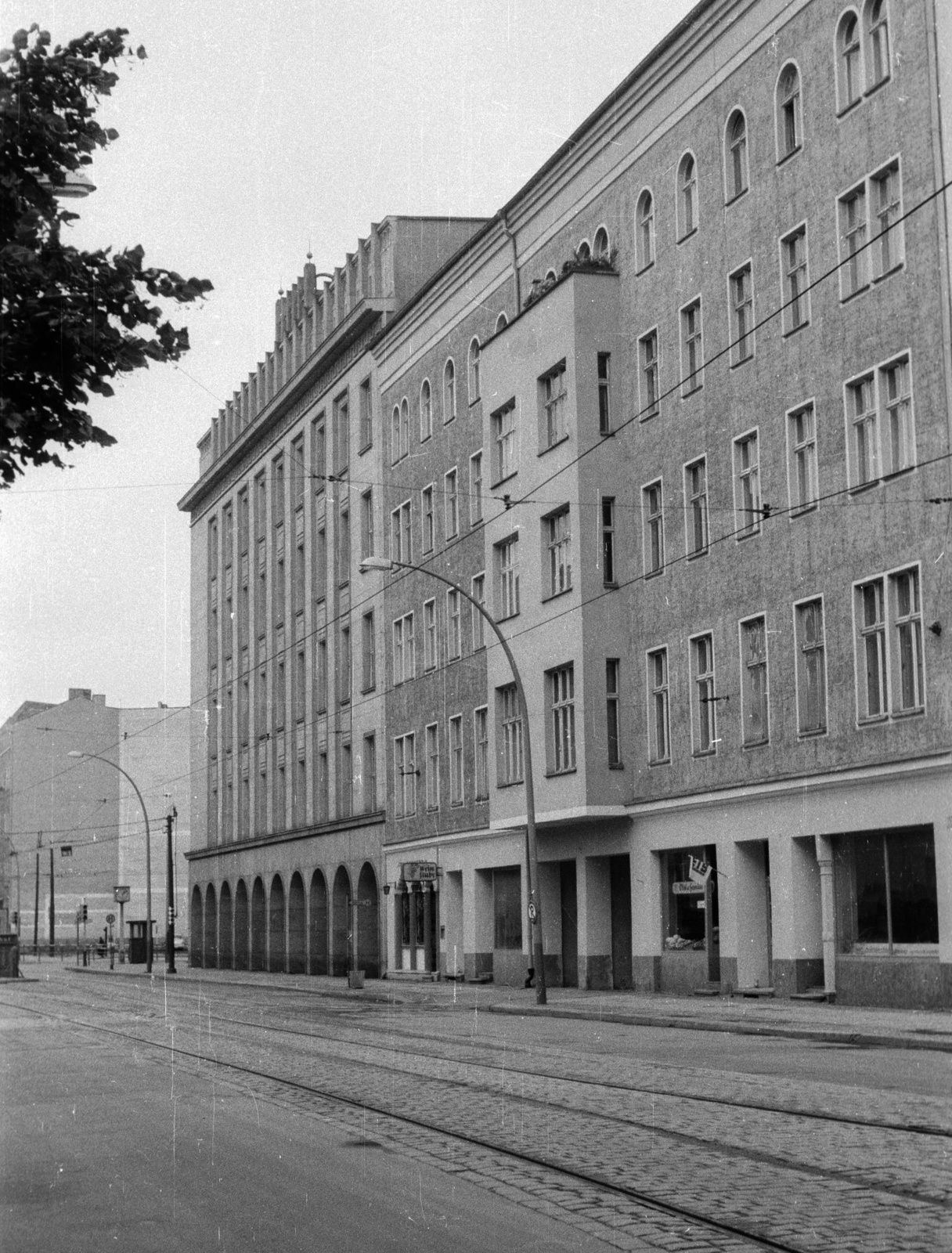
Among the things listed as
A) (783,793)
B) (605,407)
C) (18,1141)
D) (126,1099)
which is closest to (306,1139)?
(18,1141)

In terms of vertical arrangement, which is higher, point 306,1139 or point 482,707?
point 482,707

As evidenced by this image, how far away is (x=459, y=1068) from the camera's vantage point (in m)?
18.5

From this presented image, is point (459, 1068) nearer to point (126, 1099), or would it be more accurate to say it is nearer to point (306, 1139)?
point (126, 1099)

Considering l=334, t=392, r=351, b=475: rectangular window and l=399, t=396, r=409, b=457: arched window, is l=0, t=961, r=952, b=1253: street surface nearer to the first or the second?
l=399, t=396, r=409, b=457: arched window

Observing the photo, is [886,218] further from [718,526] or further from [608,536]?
[608,536]

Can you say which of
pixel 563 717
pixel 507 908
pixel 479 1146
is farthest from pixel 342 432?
pixel 479 1146

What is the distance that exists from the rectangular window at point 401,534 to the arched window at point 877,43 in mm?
24269

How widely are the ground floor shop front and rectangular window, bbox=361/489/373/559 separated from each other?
12.1 metres

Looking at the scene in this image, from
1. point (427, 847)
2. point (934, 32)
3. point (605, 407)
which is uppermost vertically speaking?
point (934, 32)

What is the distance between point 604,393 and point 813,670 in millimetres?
9858

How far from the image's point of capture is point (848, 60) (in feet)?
96.1

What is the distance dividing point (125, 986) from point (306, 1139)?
1499 inches

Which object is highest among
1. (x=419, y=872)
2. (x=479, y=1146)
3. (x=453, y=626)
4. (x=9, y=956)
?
(x=453, y=626)

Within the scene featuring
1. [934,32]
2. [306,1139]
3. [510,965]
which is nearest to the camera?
[306,1139]
